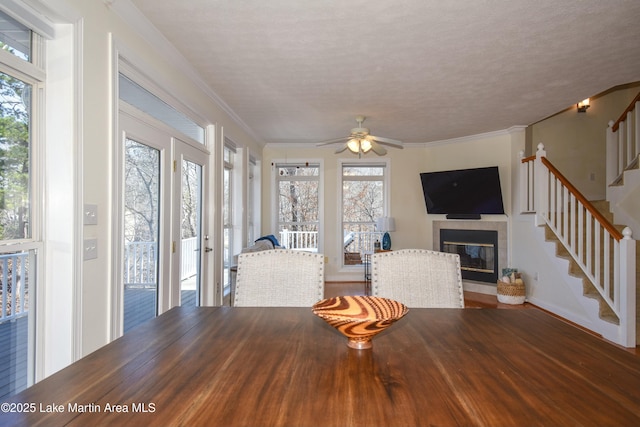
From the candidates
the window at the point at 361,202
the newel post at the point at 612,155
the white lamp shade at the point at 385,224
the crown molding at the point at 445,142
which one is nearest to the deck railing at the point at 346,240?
the window at the point at 361,202

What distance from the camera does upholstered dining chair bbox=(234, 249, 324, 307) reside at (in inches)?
70.1

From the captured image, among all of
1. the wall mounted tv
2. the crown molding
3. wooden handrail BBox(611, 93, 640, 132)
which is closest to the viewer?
wooden handrail BBox(611, 93, 640, 132)

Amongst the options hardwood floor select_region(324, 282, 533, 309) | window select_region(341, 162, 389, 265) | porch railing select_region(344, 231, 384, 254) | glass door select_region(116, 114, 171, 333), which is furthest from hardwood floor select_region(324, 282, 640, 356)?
glass door select_region(116, 114, 171, 333)

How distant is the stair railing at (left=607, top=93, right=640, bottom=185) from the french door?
511 cm

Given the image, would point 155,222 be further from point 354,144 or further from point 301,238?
point 301,238

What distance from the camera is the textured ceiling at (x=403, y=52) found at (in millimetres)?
2195

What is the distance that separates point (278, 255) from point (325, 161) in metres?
4.68

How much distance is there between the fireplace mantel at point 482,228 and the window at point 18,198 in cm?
567

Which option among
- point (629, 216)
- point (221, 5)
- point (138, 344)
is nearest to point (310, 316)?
point (138, 344)

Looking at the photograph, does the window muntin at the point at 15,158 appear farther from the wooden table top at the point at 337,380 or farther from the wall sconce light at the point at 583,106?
the wall sconce light at the point at 583,106

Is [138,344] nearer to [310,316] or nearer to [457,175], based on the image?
[310,316]

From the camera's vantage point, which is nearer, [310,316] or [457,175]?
[310,316]

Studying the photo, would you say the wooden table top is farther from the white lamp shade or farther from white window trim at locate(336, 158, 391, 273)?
white window trim at locate(336, 158, 391, 273)

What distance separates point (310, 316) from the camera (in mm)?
1433
